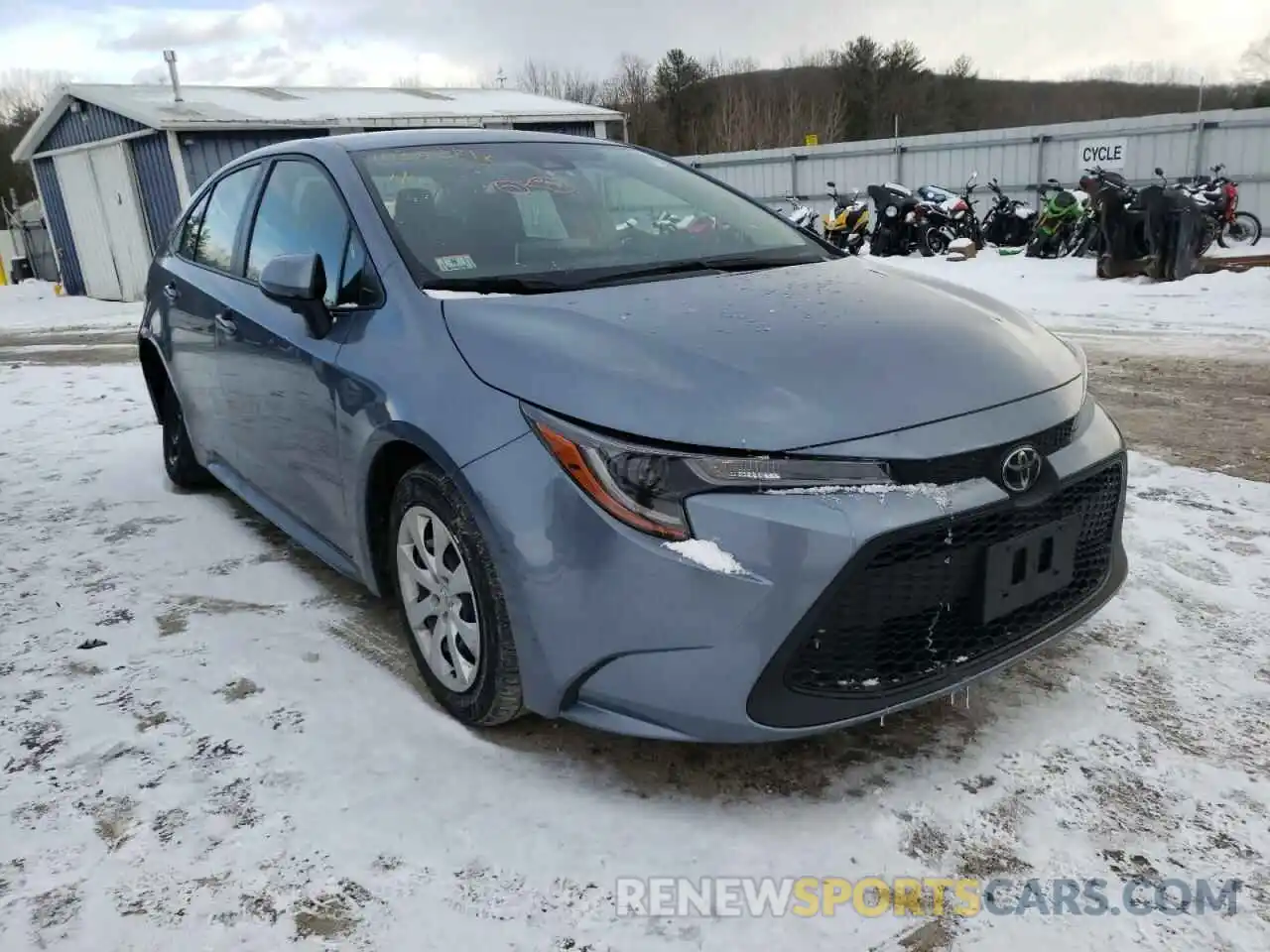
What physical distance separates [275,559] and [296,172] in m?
1.45

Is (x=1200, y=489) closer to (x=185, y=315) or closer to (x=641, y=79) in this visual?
(x=185, y=315)

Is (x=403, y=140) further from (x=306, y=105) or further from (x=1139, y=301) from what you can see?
(x=306, y=105)

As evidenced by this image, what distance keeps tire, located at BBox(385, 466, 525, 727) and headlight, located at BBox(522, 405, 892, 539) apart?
Result: 0.37 metres

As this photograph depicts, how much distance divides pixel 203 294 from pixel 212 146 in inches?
533

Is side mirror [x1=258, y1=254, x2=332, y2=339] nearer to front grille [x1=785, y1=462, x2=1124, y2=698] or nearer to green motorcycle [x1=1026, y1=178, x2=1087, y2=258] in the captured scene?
front grille [x1=785, y1=462, x2=1124, y2=698]

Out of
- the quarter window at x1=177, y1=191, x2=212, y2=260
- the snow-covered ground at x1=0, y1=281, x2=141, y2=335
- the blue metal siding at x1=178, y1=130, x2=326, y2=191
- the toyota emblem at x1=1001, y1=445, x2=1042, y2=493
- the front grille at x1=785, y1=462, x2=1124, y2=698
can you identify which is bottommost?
the snow-covered ground at x1=0, y1=281, x2=141, y2=335

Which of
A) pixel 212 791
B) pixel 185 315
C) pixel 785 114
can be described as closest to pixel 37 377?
pixel 185 315

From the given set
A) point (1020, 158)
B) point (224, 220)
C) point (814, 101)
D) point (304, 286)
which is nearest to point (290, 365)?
point (304, 286)

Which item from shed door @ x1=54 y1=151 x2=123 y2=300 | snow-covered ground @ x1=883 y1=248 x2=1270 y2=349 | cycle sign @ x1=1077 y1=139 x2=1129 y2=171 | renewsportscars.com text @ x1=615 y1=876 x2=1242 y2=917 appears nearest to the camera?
renewsportscars.com text @ x1=615 y1=876 x2=1242 y2=917

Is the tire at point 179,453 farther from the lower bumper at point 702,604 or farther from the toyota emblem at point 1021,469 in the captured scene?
the toyota emblem at point 1021,469

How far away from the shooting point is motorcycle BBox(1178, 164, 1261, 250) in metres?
12.8

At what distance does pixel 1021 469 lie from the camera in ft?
6.70

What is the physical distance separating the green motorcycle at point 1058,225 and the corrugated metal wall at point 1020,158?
3.40 m

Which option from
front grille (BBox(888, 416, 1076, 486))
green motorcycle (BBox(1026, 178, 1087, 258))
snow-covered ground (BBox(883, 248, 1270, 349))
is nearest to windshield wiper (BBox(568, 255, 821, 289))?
front grille (BBox(888, 416, 1076, 486))
